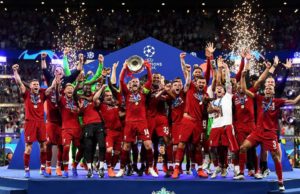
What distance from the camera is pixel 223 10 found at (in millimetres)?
31406

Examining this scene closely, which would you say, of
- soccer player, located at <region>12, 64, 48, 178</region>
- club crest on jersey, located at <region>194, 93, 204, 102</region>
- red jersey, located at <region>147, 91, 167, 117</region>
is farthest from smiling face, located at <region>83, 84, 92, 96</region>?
club crest on jersey, located at <region>194, 93, 204, 102</region>

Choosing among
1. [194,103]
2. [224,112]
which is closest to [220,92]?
[224,112]

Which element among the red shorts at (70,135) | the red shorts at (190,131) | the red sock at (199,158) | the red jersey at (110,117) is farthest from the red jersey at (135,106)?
the red sock at (199,158)

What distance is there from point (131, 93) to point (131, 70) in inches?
28.7

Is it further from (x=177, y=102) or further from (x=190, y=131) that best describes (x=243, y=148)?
(x=177, y=102)

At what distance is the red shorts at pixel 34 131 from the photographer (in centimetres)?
940

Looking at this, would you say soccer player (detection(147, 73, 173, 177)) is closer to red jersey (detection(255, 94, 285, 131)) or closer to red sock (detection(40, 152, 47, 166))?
red jersey (detection(255, 94, 285, 131))

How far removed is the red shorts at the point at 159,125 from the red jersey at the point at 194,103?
49 cm

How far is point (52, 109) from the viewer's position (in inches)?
388

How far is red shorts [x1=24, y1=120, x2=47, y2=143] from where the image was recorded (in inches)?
370

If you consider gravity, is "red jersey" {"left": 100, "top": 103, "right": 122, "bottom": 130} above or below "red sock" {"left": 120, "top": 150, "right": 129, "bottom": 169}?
above

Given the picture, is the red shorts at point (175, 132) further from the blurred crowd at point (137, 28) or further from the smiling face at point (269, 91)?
the blurred crowd at point (137, 28)

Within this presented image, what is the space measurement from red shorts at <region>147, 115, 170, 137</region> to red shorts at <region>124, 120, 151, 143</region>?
26cm

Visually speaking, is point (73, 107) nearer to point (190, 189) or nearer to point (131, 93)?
point (131, 93)
